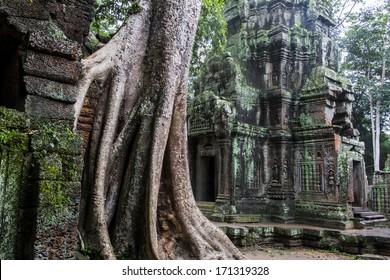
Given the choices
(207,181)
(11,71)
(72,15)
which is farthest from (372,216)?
(11,71)

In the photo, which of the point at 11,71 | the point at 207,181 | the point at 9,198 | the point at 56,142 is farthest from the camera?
the point at 207,181

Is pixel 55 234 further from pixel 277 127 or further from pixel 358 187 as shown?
pixel 358 187

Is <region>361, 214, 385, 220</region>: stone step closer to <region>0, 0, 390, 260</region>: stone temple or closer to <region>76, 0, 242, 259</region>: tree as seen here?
Answer: <region>0, 0, 390, 260</region>: stone temple

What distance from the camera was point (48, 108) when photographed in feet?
8.95

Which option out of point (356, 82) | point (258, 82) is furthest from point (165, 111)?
point (356, 82)

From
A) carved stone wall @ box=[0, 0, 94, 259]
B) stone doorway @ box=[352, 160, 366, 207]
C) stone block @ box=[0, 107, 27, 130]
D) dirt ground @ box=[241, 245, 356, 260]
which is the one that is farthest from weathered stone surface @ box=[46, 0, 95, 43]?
stone doorway @ box=[352, 160, 366, 207]

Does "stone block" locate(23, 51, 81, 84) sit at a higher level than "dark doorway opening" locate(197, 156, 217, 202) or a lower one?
higher

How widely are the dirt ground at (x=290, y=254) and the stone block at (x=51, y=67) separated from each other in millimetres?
4946

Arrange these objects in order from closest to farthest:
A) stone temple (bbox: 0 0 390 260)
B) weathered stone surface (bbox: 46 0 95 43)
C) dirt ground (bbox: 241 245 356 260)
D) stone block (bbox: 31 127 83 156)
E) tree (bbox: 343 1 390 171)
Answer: stone block (bbox: 31 127 83 156)
weathered stone surface (bbox: 46 0 95 43)
dirt ground (bbox: 241 245 356 260)
stone temple (bbox: 0 0 390 260)
tree (bbox: 343 1 390 171)

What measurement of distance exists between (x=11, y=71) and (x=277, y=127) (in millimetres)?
7771

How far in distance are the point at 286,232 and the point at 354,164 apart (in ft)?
12.6

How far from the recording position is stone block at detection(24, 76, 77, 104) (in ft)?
8.75

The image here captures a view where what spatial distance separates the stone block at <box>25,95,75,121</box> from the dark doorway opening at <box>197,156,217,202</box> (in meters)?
7.59

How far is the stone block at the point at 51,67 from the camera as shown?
2678mm
